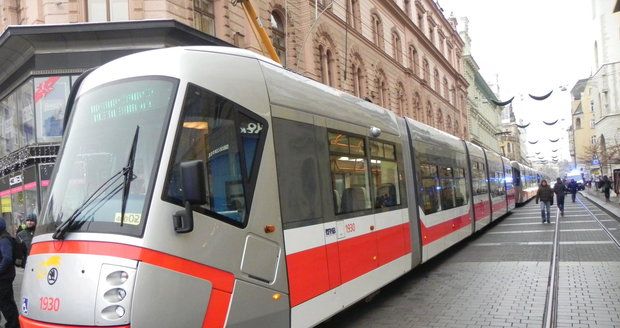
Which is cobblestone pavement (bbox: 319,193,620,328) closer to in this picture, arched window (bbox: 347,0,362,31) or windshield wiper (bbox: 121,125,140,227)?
windshield wiper (bbox: 121,125,140,227)

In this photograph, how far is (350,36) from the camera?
3031 cm

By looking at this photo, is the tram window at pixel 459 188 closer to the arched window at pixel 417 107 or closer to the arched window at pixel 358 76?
the arched window at pixel 358 76

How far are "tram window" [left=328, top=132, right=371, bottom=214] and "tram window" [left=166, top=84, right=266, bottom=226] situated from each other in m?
1.61

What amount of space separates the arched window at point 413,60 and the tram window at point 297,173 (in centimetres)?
3864

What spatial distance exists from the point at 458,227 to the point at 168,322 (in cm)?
1006

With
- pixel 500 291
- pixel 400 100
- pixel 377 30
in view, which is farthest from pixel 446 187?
pixel 400 100

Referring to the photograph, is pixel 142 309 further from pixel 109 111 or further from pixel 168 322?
pixel 109 111

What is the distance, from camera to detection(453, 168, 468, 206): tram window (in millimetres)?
13052

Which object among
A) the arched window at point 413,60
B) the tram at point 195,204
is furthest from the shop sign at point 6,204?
the arched window at point 413,60

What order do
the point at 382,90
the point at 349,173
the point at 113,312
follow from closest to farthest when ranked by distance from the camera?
1. the point at 113,312
2. the point at 349,173
3. the point at 382,90

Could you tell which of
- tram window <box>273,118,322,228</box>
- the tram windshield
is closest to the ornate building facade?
tram window <box>273,118,322,228</box>

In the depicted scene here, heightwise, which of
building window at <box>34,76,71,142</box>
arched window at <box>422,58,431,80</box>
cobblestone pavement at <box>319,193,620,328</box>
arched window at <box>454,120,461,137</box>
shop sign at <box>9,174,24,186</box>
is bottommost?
cobblestone pavement at <box>319,193,620,328</box>

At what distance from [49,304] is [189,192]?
4.47 ft

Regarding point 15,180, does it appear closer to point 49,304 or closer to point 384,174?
point 384,174
